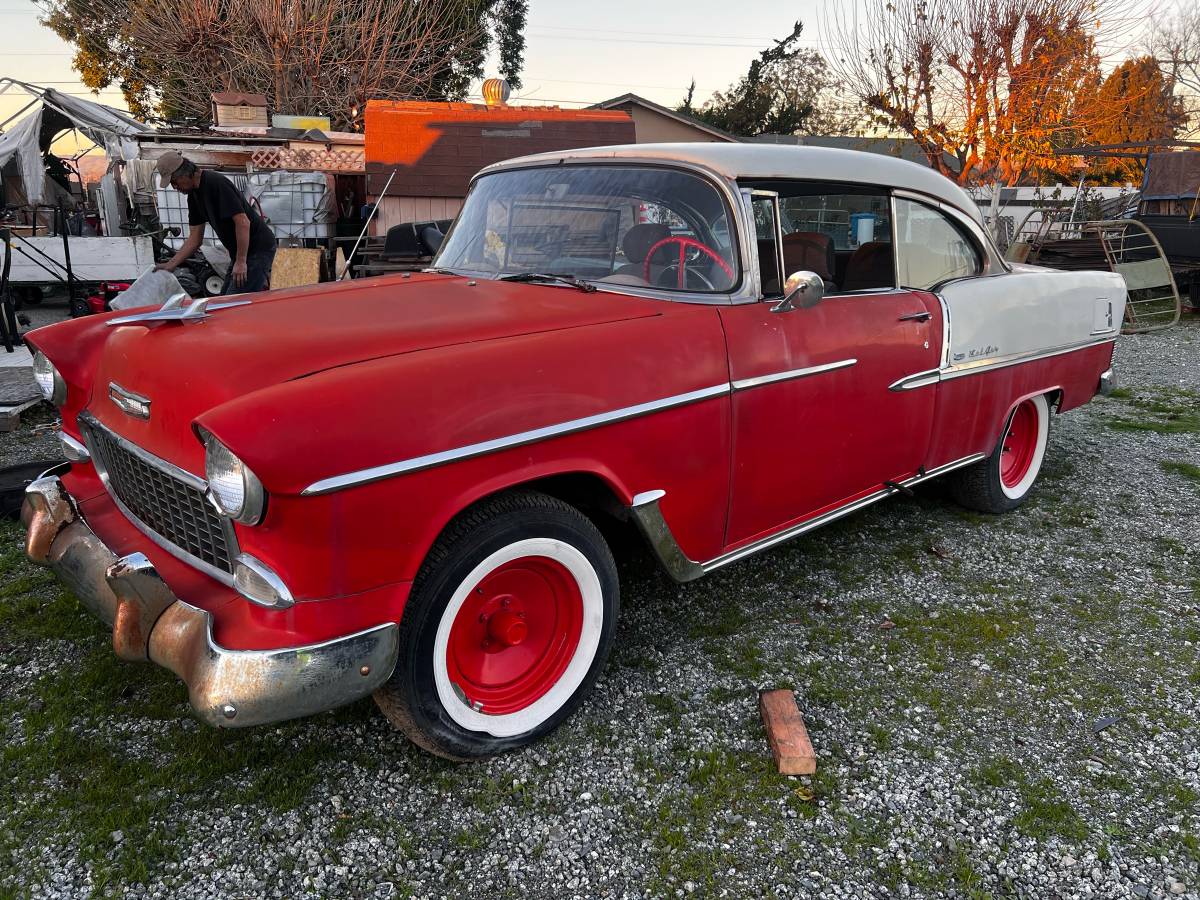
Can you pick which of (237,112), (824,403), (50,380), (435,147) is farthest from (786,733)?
(237,112)

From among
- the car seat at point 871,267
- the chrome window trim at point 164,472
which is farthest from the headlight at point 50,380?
the car seat at point 871,267

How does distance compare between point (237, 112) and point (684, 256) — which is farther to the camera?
point (237, 112)

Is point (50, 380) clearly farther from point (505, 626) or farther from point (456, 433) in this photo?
point (505, 626)

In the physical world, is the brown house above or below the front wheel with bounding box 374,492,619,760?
above

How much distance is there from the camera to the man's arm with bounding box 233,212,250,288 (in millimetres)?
5441

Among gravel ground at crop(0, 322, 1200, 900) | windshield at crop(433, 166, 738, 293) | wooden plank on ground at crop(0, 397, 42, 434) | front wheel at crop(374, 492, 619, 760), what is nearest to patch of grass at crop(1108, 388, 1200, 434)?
A: gravel ground at crop(0, 322, 1200, 900)

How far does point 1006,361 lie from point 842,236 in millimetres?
1030

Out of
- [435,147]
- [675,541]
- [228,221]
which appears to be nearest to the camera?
[675,541]

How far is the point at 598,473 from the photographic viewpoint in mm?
2234

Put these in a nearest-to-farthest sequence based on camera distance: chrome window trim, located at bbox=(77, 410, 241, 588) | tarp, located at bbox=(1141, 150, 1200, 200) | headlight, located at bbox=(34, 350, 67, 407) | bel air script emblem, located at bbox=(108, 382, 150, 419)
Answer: chrome window trim, located at bbox=(77, 410, 241, 588), bel air script emblem, located at bbox=(108, 382, 150, 419), headlight, located at bbox=(34, 350, 67, 407), tarp, located at bbox=(1141, 150, 1200, 200)

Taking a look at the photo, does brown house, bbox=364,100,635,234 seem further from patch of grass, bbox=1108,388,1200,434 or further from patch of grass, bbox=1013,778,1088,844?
patch of grass, bbox=1013,778,1088,844

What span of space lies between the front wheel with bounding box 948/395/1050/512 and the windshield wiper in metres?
2.33

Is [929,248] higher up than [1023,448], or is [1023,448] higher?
[929,248]

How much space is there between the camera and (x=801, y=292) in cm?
261
